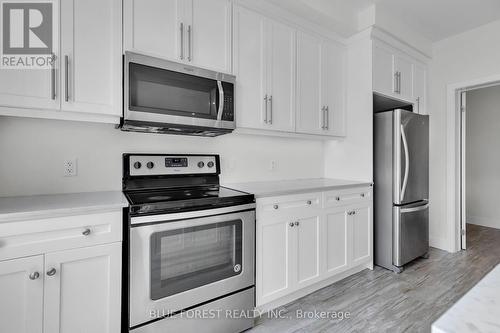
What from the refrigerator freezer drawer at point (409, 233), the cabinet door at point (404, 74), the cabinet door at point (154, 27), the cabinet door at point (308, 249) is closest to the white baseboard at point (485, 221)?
the refrigerator freezer drawer at point (409, 233)

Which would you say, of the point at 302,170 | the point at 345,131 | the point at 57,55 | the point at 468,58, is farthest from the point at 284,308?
the point at 468,58

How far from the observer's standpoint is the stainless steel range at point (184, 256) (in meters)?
1.43

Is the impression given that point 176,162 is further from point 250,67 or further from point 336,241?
point 336,241

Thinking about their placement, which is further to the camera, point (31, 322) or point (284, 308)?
point (284, 308)

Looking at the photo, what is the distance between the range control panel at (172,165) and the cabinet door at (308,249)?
2.97 ft

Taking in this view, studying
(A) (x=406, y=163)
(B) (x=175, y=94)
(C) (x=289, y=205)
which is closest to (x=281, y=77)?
(B) (x=175, y=94)

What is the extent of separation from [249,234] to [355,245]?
1360mm

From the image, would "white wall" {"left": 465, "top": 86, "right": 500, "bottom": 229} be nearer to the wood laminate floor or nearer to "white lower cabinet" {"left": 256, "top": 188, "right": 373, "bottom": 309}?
the wood laminate floor

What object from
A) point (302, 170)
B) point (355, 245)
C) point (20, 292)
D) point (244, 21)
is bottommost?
point (355, 245)

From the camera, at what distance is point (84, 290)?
1318 millimetres

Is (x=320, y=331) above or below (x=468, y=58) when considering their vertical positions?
below

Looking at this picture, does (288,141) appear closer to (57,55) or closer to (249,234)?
(249,234)

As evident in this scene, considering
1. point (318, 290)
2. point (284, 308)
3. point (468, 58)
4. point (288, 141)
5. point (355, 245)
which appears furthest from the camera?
point (468, 58)

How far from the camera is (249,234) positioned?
5.91 feet
